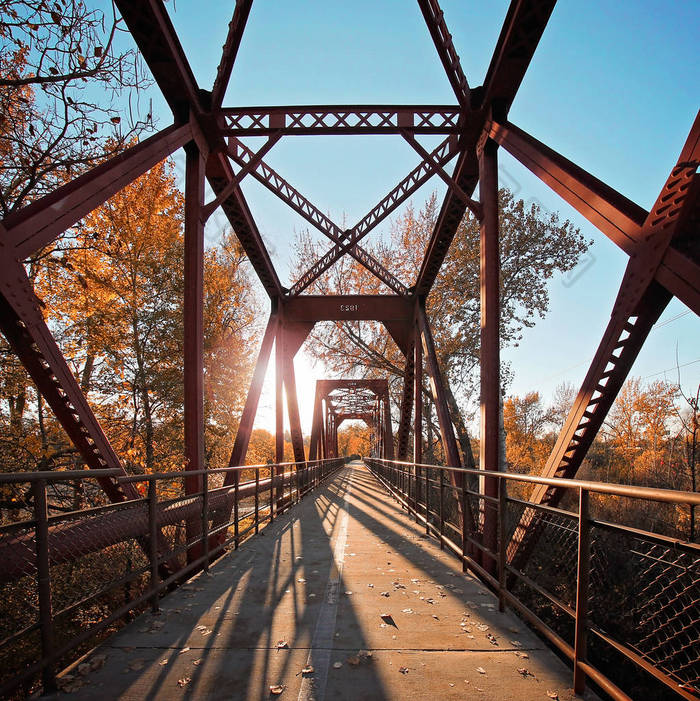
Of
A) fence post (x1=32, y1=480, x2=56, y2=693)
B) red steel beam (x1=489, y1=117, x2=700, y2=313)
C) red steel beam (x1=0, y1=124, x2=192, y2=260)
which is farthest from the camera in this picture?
red steel beam (x1=0, y1=124, x2=192, y2=260)

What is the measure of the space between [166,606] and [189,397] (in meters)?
2.54

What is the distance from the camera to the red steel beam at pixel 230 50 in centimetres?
551

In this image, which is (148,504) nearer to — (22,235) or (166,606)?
(166,606)

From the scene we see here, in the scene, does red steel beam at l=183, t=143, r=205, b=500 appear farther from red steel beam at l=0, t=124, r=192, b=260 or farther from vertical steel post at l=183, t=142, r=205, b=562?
red steel beam at l=0, t=124, r=192, b=260

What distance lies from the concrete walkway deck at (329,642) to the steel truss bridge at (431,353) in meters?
0.21

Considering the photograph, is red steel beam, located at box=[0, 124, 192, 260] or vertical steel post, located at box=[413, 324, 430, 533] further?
vertical steel post, located at box=[413, 324, 430, 533]

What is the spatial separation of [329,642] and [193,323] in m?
4.03

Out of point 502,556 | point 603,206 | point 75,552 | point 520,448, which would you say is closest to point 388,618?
point 502,556

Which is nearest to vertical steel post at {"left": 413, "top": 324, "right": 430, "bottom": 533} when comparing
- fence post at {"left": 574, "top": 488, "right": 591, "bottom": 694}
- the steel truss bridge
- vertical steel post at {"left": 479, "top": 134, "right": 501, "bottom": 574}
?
the steel truss bridge

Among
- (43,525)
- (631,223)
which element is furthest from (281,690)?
(631,223)

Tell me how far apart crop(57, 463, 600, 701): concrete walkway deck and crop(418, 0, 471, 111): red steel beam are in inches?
229

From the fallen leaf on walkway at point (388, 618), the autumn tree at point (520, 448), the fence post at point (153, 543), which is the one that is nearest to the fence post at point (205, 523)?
the fence post at point (153, 543)

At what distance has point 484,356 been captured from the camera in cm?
573

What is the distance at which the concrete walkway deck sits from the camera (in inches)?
95.3
